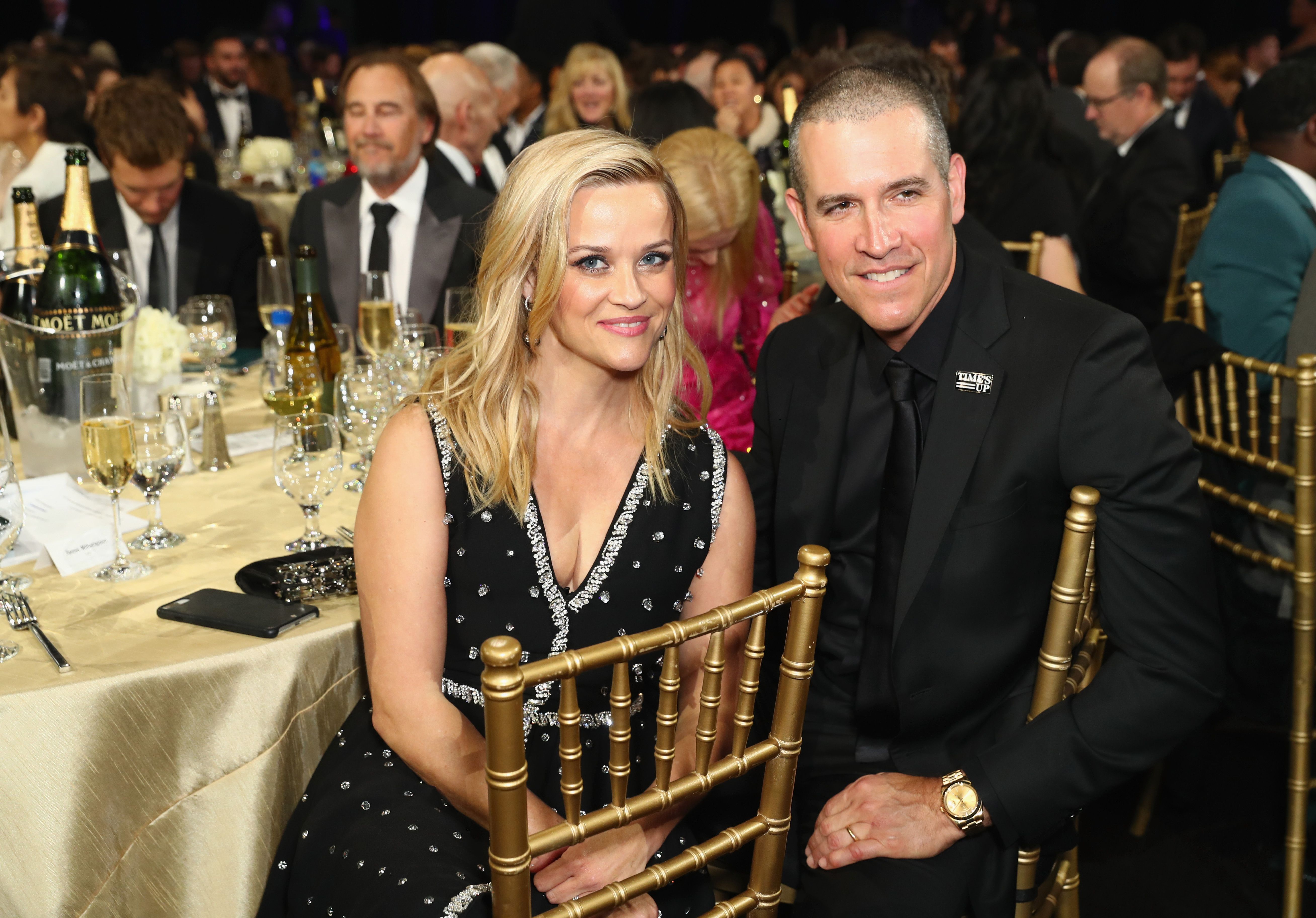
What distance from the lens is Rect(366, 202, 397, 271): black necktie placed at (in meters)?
3.72

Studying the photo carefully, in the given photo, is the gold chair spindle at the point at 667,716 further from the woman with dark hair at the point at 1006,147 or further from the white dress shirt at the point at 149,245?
the white dress shirt at the point at 149,245

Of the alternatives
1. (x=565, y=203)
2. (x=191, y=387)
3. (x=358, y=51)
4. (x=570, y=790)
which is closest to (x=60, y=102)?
(x=191, y=387)

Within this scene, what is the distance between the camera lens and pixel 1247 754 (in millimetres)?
3191

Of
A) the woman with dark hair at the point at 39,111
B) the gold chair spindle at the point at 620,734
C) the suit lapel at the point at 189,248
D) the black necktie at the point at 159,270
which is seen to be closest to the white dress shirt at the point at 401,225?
the suit lapel at the point at 189,248

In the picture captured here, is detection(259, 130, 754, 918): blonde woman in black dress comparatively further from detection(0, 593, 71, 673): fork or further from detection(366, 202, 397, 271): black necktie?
detection(366, 202, 397, 271): black necktie

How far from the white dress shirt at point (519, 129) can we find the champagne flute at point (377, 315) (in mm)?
5228

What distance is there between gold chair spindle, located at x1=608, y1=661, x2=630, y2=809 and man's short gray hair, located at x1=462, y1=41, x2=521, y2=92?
631cm

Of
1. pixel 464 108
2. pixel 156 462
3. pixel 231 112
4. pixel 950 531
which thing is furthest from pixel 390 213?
pixel 231 112

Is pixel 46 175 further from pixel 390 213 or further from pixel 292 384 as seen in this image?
pixel 292 384

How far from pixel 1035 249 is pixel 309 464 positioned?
2423 millimetres

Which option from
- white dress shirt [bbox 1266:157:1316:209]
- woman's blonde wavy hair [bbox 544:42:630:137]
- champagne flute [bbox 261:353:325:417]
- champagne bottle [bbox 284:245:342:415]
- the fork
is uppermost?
woman's blonde wavy hair [bbox 544:42:630:137]

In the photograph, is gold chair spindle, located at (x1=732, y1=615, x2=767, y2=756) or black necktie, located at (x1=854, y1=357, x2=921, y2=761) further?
black necktie, located at (x1=854, y1=357, x2=921, y2=761)

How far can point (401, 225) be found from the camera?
3.88 meters

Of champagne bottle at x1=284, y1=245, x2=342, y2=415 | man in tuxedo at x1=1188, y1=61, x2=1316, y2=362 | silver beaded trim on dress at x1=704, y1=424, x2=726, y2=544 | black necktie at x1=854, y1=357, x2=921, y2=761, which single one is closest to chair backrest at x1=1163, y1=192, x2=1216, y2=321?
man in tuxedo at x1=1188, y1=61, x2=1316, y2=362
